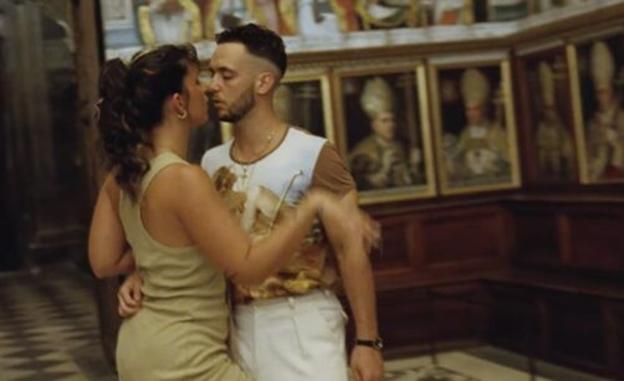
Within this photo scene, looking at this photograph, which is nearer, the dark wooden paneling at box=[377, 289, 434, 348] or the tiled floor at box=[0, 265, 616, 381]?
the tiled floor at box=[0, 265, 616, 381]

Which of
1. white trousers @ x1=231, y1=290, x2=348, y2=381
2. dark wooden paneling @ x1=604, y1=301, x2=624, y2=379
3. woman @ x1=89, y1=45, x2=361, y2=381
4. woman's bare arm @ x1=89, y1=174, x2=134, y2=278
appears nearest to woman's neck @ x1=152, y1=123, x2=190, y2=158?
woman @ x1=89, y1=45, x2=361, y2=381

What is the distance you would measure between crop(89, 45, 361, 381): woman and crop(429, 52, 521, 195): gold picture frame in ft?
19.8

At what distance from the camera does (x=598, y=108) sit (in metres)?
7.74

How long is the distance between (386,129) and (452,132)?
57cm

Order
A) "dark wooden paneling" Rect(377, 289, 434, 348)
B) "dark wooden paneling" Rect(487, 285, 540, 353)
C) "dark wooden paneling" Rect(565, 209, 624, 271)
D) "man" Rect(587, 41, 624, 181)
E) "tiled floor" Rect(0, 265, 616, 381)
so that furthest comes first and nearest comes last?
"dark wooden paneling" Rect(377, 289, 434, 348), "dark wooden paneling" Rect(487, 285, 540, 353), "tiled floor" Rect(0, 265, 616, 381), "man" Rect(587, 41, 624, 181), "dark wooden paneling" Rect(565, 209, 624, 271)

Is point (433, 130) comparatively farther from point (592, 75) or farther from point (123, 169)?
point (123, 169)

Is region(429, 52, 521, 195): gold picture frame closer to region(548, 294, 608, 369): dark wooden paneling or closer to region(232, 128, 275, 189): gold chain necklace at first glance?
region(548, 294, 608, 369): dark wooden paneling

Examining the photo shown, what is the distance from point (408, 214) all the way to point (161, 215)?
19.6 feet

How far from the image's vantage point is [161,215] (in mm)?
2705

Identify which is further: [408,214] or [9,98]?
[9,98]

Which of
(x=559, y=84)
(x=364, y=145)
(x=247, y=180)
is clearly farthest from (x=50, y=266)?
(x=247, y=180)

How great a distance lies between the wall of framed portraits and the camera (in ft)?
26.3

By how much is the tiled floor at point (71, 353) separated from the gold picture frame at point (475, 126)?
140 centimetres

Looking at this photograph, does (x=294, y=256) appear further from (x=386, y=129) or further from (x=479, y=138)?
(x=479, y=138)
